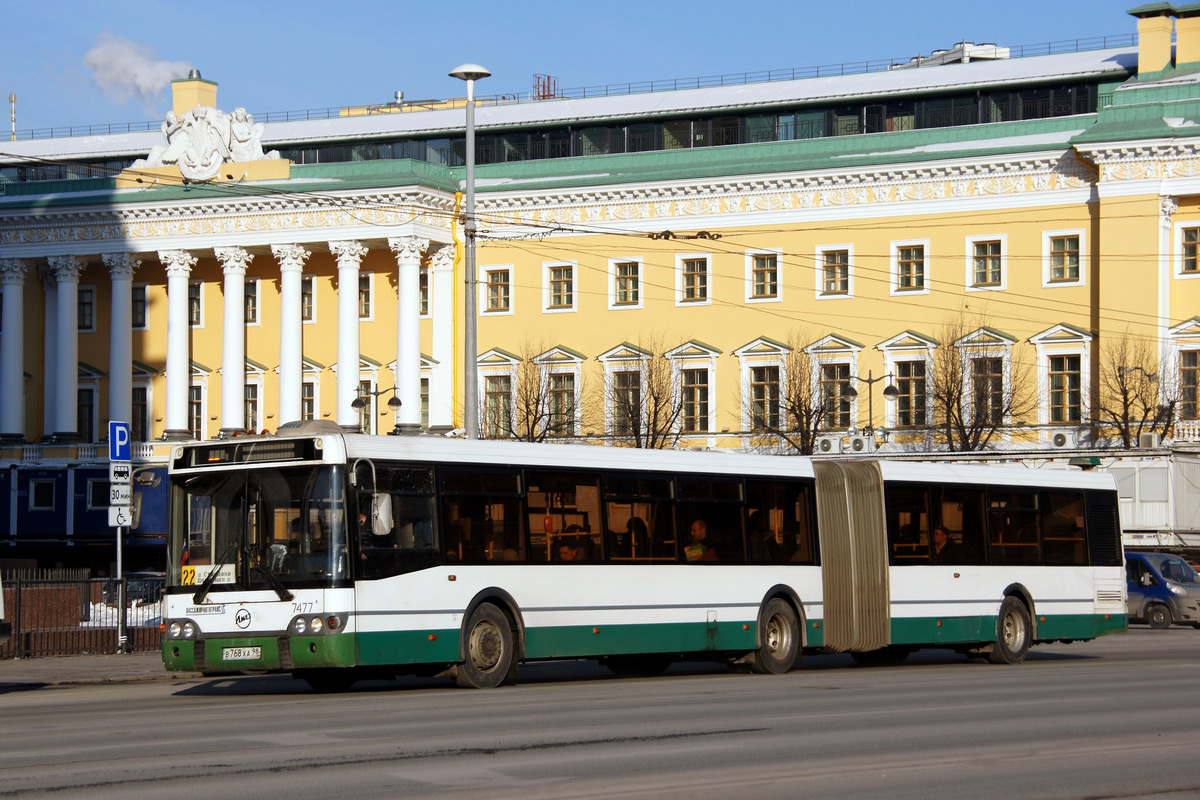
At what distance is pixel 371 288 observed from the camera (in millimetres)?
68375

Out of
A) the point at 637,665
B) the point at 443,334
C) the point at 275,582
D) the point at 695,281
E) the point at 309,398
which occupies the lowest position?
the point at 637,665

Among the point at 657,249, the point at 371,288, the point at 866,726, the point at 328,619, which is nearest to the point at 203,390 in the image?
the point at 371,288

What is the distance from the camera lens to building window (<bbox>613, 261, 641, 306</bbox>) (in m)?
64.8

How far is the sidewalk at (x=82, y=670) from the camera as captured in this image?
23188 millimetres

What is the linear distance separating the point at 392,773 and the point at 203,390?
5996 centimetres

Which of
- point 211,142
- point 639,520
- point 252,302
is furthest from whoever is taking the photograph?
point 252,302

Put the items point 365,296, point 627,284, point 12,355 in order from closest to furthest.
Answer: point 627,284 → point 365,296 → point 12,355

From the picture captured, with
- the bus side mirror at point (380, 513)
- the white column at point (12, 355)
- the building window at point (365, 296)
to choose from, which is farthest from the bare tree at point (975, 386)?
the bus side mirror at point (380, 513)

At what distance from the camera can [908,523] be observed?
2511 cm

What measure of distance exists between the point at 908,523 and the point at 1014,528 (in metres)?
2.36

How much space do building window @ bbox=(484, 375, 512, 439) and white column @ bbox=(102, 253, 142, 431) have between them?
1399 cm

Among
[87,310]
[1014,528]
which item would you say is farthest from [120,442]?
[87,310]

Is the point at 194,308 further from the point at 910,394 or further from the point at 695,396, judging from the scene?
the point at 910,394

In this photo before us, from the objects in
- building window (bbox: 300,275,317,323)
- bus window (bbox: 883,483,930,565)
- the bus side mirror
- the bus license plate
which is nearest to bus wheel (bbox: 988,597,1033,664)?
bus window (bbox: 883,483,930,565)
